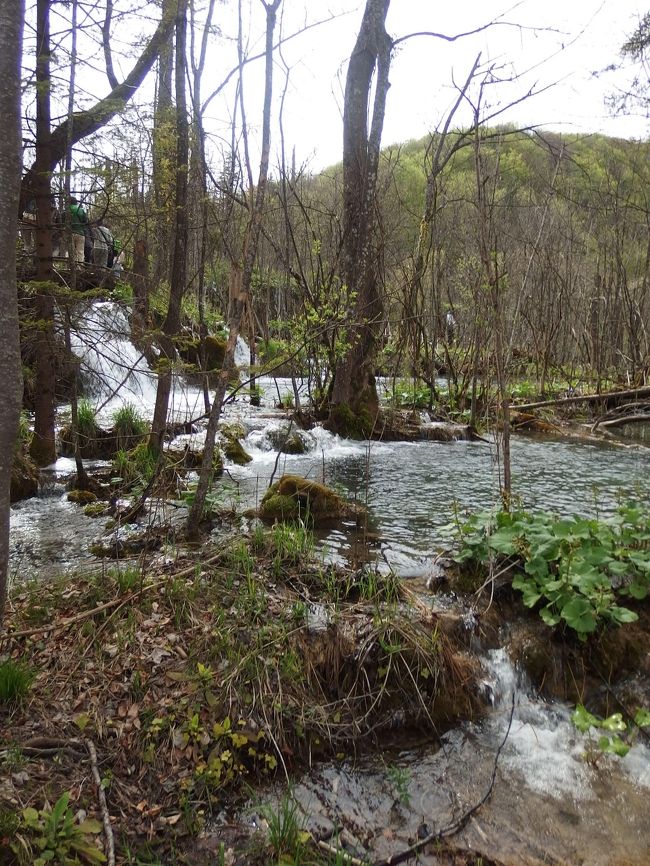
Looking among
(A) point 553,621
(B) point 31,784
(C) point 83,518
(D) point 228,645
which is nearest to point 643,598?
(A) point 553,621

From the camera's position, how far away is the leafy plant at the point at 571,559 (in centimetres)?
350

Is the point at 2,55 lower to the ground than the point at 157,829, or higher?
higher

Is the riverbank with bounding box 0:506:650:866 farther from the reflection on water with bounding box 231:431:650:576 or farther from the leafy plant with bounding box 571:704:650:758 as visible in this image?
the reflection on water with bounding box 231:431:650:576

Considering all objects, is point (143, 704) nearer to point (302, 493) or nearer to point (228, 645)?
point (228, 645)

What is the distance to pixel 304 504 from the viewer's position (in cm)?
598

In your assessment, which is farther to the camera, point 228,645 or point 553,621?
point 553,621

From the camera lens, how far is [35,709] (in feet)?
8.85

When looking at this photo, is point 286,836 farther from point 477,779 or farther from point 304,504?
point 304,504

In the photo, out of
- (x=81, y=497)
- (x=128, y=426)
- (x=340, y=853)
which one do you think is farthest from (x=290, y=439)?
(x=340, y=853)

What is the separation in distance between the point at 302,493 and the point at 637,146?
11129 mm

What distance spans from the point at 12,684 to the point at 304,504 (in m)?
3.58

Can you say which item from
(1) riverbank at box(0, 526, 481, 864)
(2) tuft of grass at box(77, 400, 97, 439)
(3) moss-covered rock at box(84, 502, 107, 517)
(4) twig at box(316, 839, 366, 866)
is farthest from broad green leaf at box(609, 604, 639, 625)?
(2) tuft of grass at box(77, 400, 97, 439)

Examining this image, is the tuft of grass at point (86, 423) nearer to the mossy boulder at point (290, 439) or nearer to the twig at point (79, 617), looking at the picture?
the mossy boulder at point (290, 439)

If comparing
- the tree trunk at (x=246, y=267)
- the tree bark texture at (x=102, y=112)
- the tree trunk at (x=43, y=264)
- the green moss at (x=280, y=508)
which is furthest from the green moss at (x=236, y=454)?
the tree bark texture at (x=102, y=112)
